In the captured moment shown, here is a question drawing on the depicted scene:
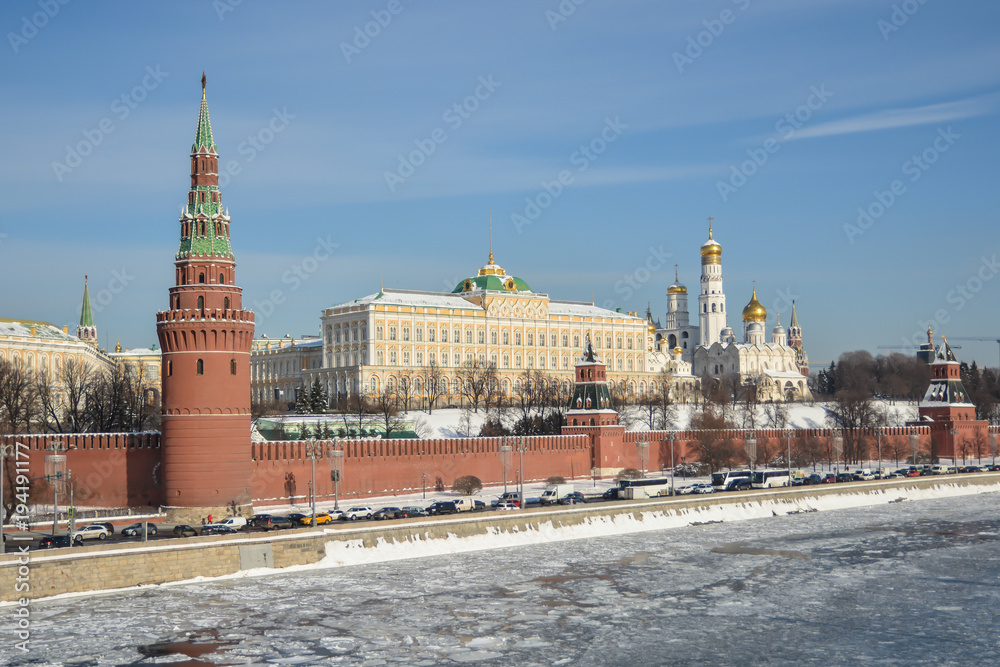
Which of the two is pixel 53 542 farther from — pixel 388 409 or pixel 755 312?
pixel 755 312

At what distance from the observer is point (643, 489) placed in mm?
56000

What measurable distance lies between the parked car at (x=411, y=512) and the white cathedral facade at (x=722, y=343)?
291 ft

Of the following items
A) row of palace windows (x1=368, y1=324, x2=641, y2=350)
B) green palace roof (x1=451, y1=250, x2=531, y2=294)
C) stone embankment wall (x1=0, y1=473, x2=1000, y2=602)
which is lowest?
stone embankment wall (x1=0, y1=473, x2=1000, y2=602)

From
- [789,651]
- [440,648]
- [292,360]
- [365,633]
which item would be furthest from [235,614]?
[292,360]

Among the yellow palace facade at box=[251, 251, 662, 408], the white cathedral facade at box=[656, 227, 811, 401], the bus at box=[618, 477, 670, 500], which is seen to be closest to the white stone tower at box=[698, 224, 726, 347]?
the white cathedral facade at box=[656, 227, 811, 401]

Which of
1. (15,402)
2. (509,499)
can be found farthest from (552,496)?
(15,402)

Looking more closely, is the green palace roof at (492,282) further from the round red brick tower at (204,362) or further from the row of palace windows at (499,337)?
the round red brick tower at (204,362)

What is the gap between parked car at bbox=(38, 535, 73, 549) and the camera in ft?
122

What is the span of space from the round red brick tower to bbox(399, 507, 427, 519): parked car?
656cm

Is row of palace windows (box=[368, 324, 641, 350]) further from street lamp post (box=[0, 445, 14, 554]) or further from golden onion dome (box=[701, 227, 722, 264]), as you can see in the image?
street lamp post (box=[0, 445, 14, 554])

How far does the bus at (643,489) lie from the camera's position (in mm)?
55219

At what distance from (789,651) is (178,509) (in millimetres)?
27686

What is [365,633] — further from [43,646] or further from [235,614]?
[43,646]

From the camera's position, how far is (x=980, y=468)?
75.4 metres
